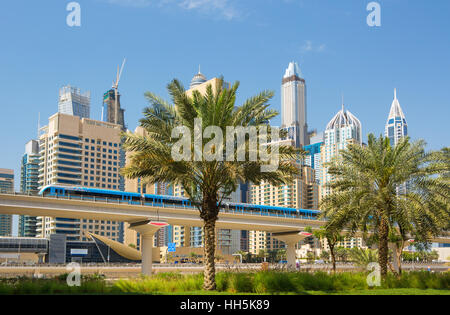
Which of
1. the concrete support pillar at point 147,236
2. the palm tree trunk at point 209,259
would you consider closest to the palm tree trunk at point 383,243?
the palm tree trunk at point 209,259

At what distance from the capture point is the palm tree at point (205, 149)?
24.5 m

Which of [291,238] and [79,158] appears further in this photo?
[79,158]

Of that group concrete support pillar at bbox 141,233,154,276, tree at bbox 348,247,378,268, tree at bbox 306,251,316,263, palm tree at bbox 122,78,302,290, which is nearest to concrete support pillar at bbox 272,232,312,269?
concrete support pillar at bbox 141,233,154,276

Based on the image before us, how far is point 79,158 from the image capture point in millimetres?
180125

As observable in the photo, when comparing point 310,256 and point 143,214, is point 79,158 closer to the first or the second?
point 310,256

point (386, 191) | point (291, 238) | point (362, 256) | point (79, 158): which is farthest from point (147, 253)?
point (79, 158)

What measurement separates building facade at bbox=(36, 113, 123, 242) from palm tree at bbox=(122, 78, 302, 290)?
14784 centimetres

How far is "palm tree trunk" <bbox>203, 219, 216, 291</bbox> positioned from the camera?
23.4m

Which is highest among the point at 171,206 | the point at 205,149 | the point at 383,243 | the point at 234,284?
the point at 205,149

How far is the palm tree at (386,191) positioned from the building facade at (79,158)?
147451mm

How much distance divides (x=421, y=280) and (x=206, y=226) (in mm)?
12574

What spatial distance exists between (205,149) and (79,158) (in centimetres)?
16472

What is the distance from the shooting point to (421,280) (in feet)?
89.1

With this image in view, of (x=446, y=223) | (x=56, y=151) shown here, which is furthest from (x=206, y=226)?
(x=56, y=151)
